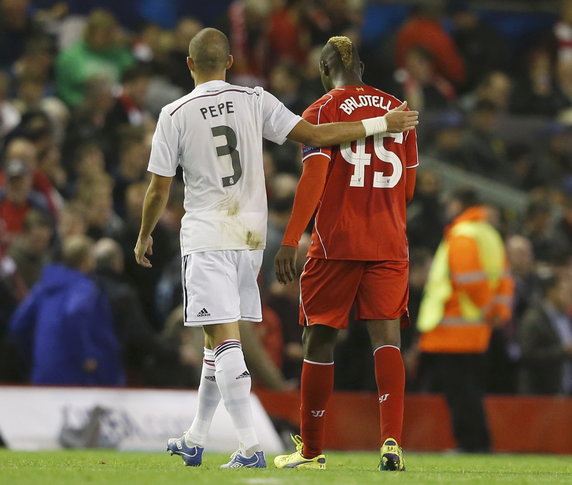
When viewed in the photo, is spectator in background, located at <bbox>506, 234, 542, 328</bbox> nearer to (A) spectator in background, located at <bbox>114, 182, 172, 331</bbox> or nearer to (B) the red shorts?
(A) spectator in background, located at <bbox>114, 182, 172, 331</bbox>

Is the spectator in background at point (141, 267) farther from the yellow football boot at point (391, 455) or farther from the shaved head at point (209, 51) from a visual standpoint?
the yellow football boot at point (391, 455)

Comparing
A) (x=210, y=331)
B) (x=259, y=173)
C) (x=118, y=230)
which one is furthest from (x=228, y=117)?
(x=118, y=230)

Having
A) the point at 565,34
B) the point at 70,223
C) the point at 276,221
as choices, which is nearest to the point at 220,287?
the point at 70,223

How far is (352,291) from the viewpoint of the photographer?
8.29 m

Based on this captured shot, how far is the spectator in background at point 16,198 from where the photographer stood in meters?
13.0

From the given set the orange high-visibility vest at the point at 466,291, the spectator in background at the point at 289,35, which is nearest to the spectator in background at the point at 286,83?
the spectator in background at the point at 289,35

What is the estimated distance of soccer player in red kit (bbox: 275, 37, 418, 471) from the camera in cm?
822

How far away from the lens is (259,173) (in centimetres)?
817

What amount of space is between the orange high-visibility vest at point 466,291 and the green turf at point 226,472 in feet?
8.71

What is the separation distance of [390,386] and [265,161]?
23.1 feet

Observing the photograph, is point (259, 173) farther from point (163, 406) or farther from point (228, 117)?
point (163, 406)

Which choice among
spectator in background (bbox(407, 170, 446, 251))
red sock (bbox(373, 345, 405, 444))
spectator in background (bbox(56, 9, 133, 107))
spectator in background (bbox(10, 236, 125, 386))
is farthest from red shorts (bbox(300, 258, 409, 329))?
spectator in background (bbox(56, 9, 133, 107))

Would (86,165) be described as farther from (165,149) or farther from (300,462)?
(300,462)

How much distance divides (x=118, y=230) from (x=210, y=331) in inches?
220
